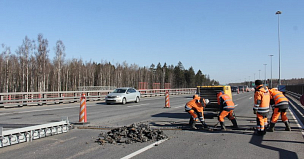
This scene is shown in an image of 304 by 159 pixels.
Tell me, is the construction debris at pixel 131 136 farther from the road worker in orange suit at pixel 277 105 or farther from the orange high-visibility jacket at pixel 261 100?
the road worker in orange suit at pixel 277 105

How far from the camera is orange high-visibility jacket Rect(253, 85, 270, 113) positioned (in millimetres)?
8336

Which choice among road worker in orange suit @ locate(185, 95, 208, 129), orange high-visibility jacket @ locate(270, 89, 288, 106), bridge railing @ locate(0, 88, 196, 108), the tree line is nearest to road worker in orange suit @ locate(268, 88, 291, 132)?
orange high-visibility jacket @ locate(270, 89, 288, 106)

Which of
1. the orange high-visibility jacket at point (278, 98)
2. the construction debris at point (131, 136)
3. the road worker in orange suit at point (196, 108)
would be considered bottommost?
the construction debris at point (131, 136)

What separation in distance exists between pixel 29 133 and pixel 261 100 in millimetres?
7213

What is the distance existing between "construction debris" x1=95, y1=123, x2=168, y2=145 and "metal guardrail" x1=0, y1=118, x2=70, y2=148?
170 cm

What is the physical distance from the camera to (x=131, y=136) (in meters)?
7.94

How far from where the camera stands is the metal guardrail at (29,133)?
7.20 metres

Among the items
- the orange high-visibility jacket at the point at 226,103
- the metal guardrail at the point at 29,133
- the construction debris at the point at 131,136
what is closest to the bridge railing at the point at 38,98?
the metal guardrail at the point at 29,133

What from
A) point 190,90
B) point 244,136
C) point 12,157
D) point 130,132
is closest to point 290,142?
point 244,136

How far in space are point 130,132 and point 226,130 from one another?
3.50 m

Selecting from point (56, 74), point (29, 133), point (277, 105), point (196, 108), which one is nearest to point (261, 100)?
point (277, 105)

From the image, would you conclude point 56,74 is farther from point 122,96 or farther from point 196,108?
point 196,108

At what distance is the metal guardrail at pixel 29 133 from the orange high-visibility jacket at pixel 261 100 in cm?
653

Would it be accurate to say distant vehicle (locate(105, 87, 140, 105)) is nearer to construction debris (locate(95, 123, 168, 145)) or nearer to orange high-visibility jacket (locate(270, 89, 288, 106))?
construction debris (locate(95, 123, 168, 145))
